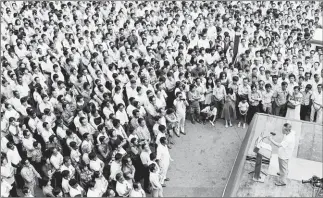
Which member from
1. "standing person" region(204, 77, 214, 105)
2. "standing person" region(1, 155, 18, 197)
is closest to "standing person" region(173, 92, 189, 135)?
"standing person" region(204, 77, 214, 105)

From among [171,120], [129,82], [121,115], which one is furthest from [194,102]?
[121,115]

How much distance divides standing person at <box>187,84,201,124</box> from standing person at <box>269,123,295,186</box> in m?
3.35

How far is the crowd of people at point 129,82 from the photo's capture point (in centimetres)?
866

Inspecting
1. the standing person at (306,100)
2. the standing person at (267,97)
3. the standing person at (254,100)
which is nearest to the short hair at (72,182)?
the standing person at (254,100)

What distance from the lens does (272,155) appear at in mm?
9305

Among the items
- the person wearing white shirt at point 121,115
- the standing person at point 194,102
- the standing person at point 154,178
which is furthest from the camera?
the standing person at point 194,102

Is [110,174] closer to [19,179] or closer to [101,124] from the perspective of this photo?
[101,124]

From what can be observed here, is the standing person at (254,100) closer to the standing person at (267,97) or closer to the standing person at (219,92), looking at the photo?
the standing person at (267,97)

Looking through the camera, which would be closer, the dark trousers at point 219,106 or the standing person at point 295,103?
the standing person at point 295,103

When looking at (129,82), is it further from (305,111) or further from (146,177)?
(305,111)

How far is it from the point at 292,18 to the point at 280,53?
163 inches

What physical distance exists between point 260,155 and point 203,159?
2.40m

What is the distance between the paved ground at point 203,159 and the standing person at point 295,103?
1.31 m

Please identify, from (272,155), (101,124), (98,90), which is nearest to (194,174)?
(272,155)
